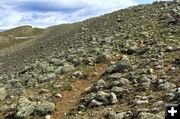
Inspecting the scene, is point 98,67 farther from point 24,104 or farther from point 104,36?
point 104,36

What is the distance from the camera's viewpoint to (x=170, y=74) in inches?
951

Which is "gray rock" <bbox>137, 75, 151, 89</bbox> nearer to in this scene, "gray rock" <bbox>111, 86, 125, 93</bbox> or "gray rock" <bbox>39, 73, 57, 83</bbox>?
"gray rock" <bbox>111, 86, 125, 93</bbox>

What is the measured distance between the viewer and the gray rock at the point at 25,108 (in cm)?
2422

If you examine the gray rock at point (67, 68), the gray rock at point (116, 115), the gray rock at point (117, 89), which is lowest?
the gray rock at point (116, 115)

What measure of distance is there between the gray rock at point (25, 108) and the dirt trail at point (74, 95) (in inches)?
52.6

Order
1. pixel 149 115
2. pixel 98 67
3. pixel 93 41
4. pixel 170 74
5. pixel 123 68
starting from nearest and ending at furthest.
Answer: pixel 149 115 → pixel 170 74 → pixel 123 68 → pixel 98 67 → pixel 93 41

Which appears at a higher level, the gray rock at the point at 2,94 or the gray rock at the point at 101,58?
the gray rock at the point at 101,58

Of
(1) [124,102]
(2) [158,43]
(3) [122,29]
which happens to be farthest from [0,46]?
(1) [124,102]

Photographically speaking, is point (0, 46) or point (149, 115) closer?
point (149, 115)

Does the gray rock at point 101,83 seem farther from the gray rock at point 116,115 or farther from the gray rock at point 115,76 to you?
the gray rock at point 116,115

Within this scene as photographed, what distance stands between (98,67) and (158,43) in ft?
15.3

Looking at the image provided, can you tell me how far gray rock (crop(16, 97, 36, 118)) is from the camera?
24.2m

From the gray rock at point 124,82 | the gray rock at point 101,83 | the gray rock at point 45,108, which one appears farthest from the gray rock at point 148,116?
the gray rock at point 101,83

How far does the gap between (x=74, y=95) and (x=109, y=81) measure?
Answer: 215 centimetres
